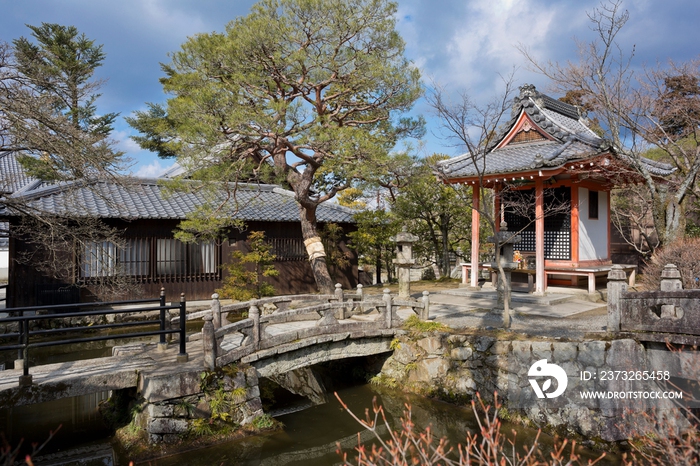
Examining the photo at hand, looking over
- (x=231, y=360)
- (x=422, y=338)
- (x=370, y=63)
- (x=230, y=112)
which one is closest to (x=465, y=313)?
(x=422, y=338)

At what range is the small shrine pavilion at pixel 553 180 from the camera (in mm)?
13320

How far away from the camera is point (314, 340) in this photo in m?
9.34

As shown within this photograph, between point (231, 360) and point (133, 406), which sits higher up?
point (231, 360)

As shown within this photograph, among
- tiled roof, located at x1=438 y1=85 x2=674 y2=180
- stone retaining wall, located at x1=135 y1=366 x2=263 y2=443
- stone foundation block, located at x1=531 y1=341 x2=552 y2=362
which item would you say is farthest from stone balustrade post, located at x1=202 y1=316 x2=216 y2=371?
tiled roof, located at x1=438 y1=85 x2=674 y2=180

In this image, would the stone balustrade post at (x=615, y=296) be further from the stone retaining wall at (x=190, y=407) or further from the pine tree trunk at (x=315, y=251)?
the pine tree trunk at (x=315, y=251)

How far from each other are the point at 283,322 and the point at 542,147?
997 centimetres

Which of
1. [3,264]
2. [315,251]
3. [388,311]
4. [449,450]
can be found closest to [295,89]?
[315,251]

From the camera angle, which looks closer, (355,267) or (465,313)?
(465,313)

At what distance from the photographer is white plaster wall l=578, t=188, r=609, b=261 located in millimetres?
14547

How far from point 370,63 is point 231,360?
8.91m

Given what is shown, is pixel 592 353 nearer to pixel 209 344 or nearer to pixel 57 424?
pixel 209 344

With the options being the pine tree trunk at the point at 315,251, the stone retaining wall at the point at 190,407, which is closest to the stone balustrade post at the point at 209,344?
the stone retaining wall at the point at 190,407

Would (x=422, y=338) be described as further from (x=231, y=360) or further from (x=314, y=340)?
(x=231, y=360)

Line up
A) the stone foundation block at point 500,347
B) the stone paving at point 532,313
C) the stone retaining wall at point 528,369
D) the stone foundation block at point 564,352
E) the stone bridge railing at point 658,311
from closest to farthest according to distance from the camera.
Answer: the stone bridge railing at point 658,311
the stone retaining wall at point 528,369
the stone foundation block at point 564,352
the stone foundation block at point 500,347
the stone paving at point 532,313
